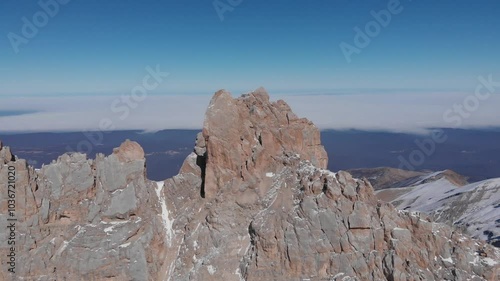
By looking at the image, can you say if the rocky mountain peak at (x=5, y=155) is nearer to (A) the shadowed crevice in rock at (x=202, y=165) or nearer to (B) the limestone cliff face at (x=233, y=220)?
(B) the limestone cliff face at (x=233, y=220)

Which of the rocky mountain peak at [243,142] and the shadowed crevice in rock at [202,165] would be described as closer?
the rocky mountain peak at [243,142]

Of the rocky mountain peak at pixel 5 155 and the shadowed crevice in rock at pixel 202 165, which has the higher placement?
the rocky mountain peak at pixel 5 155

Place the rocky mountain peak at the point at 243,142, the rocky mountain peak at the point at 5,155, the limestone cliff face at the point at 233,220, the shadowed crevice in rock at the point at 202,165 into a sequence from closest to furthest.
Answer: the limestone cliff face at the point at 233,220, the rocky mountain peak at the point at 5,155, the rocky mountain peak at the point at 243,142, the shadowed crevice in rock at the point at 202,165

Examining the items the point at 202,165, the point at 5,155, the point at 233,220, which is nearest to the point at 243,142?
the point at 202,165

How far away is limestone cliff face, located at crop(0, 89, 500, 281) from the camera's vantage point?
7825 cm

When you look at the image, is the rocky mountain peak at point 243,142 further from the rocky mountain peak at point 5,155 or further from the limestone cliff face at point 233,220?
the rocky mountain peak at point 5,155

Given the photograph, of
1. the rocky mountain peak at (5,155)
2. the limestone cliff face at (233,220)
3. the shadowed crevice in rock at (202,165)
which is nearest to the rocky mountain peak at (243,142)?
the limestone cliff face at (233,220)

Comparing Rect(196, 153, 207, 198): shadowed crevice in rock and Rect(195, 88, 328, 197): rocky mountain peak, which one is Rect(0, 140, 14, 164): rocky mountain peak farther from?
Rect(195, 88, 328, 197): rocky mountain peak

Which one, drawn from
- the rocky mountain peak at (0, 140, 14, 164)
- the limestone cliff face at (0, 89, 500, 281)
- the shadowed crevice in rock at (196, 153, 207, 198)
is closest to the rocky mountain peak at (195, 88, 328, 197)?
the limestone cliff face at (0, 89, 500, 281)

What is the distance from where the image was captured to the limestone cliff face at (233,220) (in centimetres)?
7825

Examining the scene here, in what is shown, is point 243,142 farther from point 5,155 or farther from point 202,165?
point 5,155

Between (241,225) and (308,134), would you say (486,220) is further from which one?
(241,225)

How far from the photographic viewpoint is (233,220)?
8562 centimetres

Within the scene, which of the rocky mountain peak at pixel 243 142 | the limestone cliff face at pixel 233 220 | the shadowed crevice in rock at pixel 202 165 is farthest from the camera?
the shadowed crevice in rock at pixel 202 165
